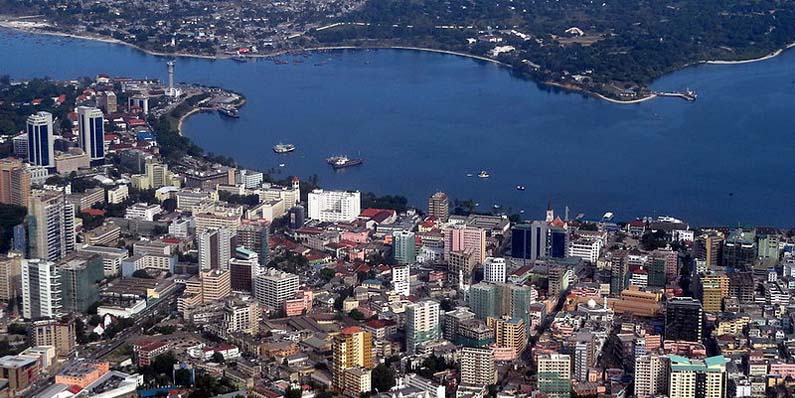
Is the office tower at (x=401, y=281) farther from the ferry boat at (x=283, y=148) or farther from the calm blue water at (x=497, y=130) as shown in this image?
the ferry boat at (x=283, y=148)

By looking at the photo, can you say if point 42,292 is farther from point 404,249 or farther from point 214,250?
point 404,249

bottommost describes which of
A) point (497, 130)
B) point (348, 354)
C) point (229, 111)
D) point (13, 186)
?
point (348, 354)

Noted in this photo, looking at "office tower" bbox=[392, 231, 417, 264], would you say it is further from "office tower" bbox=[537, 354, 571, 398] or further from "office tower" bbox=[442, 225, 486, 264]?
"office tower" bbox=[537, 354, 571, 398]

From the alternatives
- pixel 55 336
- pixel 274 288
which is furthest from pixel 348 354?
pixel 55 336

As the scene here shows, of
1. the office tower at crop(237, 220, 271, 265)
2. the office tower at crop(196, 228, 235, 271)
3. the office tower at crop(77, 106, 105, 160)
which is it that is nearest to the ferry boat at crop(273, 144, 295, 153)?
the office tower at crop(77, 106, 105, 160)

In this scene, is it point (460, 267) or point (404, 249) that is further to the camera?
point (404, 249)

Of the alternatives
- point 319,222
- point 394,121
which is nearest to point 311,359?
point 319,222
